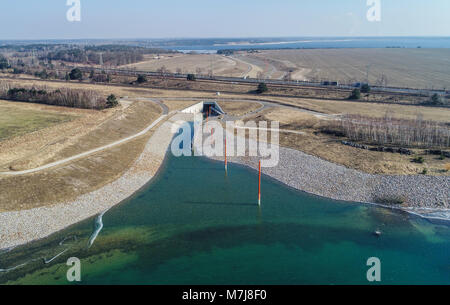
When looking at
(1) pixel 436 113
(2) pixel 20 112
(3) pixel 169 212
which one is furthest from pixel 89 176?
(1) pixel 436 113

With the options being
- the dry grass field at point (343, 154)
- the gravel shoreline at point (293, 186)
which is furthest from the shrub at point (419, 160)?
the gravel shoreline at point (293, 186)

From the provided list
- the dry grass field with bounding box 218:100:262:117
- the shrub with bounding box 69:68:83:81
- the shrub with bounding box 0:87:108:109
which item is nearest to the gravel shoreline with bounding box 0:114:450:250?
the dry grass field with bounding box 218:100:262:117

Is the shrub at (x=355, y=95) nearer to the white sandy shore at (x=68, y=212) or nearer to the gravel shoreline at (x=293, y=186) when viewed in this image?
the gravel shoreline at (x=293, y=186)

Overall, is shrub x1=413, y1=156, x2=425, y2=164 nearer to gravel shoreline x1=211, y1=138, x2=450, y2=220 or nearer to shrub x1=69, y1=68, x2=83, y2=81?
gravel shoreline x1=211, y1=138, x2=450, y2=220

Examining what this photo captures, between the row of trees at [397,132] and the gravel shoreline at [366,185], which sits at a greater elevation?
the row of trees at [397,132]

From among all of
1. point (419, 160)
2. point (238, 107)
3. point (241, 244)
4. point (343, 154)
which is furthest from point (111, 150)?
point (419, 160)
